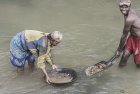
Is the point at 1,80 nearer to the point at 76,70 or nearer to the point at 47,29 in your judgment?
the point at 76,70

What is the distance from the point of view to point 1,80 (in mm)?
7332

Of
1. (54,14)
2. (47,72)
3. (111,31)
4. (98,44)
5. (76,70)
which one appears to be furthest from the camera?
(54,14)

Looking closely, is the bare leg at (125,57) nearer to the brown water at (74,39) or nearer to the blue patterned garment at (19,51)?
the brown water at (74,39)

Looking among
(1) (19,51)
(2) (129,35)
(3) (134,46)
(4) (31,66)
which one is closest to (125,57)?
(3) (134,46)

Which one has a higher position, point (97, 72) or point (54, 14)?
point (54, 14)

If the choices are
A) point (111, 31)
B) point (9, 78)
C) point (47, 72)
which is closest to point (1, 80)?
point (9, 78)

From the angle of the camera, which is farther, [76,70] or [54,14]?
[54,14]

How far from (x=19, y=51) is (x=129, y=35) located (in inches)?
86.9

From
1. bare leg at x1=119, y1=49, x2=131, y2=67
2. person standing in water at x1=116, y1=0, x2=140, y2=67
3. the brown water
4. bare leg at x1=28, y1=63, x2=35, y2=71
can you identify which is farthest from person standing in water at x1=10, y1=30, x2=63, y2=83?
bare leg at x1=119, y1=49, x2=131, y2=67

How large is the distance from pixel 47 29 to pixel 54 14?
1291 millimetres

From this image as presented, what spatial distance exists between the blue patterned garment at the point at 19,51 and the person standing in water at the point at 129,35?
1.84 m

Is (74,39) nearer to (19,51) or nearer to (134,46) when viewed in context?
(134,46)

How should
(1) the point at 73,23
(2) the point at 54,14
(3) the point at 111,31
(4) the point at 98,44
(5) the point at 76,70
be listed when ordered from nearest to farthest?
(5) the point at 76,70, (4) the point at 98,44, (3) the point at 111,31, (1) the point at 73,23, (2) the point at 54,14

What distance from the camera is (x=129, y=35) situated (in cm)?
736
